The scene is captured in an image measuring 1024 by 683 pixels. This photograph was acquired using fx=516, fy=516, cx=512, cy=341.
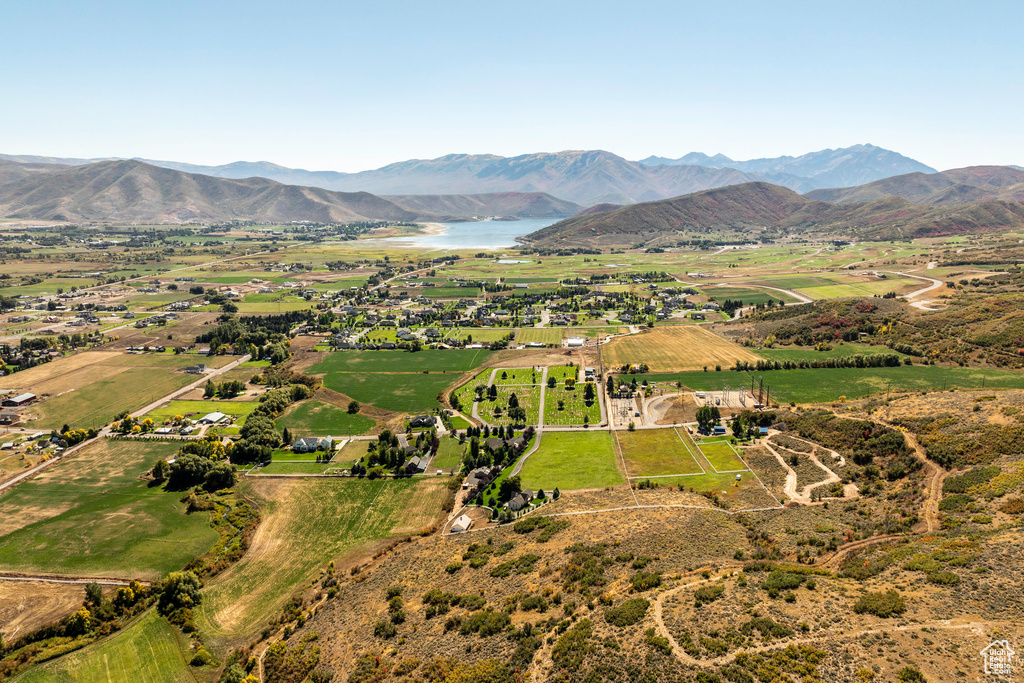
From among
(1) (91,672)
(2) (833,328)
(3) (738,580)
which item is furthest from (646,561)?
(2) (833,328)

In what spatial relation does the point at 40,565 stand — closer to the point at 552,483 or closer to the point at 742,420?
the point at 552,483

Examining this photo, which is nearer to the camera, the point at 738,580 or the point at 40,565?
the point at 738,580

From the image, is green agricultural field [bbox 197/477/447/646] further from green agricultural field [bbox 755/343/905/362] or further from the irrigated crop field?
green agricultural field [bbox 755/343/905/362]

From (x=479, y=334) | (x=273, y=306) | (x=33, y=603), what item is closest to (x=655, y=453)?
(x=33, y=603)

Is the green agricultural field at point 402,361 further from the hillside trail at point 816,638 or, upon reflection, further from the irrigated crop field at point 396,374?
the hillside trail at point 816,638

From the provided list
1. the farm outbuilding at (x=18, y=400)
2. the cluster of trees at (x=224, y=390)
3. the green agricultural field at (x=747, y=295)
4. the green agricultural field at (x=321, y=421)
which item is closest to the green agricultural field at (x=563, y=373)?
the green agricultural field at (x=321, y=421)

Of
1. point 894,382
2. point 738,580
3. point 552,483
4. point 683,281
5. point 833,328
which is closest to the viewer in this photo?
point 738,580
